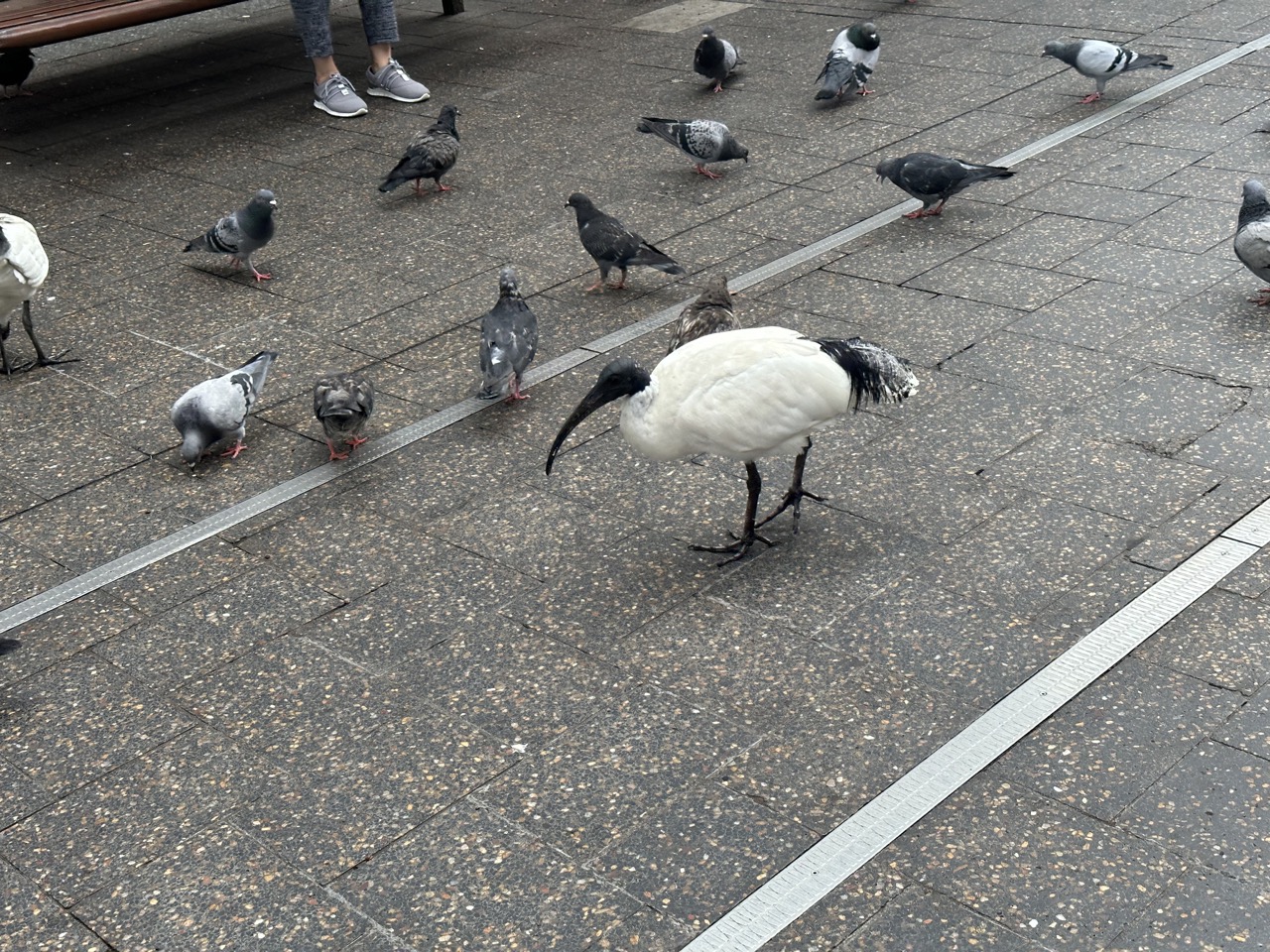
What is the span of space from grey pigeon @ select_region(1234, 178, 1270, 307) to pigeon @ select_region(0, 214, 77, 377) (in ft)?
16.4

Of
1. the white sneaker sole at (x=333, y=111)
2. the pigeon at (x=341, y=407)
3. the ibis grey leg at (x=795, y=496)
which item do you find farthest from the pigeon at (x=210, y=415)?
the white sneaker sole at (x=333, y=111)

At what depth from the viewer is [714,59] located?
9.10m

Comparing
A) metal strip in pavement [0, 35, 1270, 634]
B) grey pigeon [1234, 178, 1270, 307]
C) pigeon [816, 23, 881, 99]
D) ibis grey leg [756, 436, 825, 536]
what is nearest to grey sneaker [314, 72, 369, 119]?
pigeon [816, 23, 881, 99]

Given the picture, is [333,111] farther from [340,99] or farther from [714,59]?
[714,59]

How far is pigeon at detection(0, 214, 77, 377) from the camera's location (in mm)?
5766

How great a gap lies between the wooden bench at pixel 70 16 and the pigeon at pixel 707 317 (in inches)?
206

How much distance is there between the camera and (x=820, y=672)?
393 centimetres

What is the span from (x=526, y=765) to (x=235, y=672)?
1018 millimetres

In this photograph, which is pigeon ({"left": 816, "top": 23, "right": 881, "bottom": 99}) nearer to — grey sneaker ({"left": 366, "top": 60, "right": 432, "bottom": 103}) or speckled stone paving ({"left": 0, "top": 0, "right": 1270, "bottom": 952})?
speckled stone paving ({"left": 0, "top": 0, "right": 1270, "bottom": 952})

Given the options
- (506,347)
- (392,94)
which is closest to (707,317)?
(506,347)

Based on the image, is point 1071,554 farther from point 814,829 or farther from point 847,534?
point 814,829

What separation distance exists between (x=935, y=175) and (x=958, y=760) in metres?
3.98

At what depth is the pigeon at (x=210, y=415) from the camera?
5.14 meters

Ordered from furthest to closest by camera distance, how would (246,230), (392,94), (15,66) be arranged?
(15,66)
(392,94)
(246,230)
